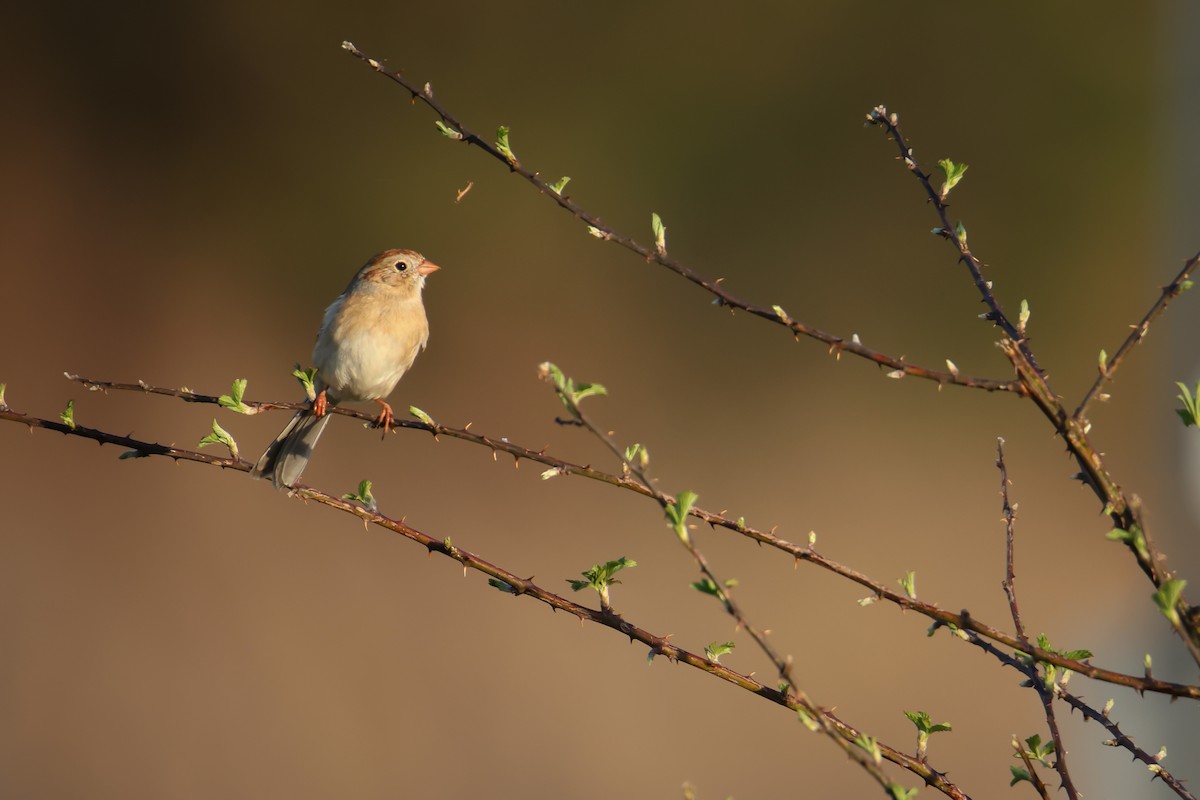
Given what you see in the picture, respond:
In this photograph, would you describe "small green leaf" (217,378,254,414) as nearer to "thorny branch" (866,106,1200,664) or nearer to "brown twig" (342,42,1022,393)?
"brown twig" (342,42,1022,393)

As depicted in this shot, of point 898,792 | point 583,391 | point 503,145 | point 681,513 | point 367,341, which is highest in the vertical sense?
point 367,341

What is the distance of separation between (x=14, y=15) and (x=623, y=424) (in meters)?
4.18

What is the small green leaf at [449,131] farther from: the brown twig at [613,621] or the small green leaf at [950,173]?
the small green leaf at [950,173]

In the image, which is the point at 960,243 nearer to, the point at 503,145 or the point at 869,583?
the point at 869,583

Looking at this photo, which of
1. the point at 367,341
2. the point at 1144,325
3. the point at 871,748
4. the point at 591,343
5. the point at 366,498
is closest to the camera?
the point at 871,748

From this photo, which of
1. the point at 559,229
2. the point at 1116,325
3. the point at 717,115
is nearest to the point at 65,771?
the point at 559,229

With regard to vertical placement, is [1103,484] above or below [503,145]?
below

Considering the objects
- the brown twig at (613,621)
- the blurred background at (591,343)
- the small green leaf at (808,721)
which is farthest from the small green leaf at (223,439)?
the blurred background at (591,343)

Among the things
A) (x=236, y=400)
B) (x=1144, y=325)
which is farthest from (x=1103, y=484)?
(x=236, y=400)

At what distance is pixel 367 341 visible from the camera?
11.1 feet

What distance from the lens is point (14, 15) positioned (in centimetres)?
720

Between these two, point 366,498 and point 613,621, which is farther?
point 366,498

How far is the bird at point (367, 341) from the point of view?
312 centimetres

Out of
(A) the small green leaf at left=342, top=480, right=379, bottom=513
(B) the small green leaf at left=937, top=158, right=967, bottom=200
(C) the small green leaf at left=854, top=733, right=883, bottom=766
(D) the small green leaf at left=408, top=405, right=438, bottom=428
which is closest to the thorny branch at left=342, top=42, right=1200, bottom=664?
(B) the small green leaf at left=937, top=158, right=967, bottom=200
